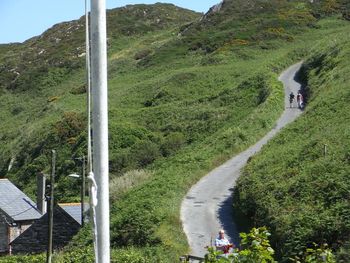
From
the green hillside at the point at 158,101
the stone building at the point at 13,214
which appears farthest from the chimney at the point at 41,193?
the green hillside at the point at 158,101

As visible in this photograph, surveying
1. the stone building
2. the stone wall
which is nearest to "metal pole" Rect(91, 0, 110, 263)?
the stone wall

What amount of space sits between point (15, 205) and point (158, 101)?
75.4ft

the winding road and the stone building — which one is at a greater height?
the winding road

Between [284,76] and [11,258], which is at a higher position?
[284,76]

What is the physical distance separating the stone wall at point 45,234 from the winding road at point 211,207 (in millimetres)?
8170

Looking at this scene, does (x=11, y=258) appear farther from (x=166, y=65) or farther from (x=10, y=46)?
(x=10, y=46)

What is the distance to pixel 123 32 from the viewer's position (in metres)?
110

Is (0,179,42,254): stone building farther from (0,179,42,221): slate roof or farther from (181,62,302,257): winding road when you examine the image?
(181,62,302,257): winding road

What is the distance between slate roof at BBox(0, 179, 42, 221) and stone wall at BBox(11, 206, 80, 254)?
2.27 m

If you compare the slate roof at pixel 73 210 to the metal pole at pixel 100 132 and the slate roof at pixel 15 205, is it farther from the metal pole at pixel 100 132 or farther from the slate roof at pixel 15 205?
the metal pole at pixel 100 132

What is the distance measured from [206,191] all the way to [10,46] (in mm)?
120836

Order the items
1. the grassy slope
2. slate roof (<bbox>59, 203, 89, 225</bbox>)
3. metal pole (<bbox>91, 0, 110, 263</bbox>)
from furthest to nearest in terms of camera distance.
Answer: slate roof (<bbox>59, 203, 89, 225</bbox>), the grassy slope, metal pole (<bbox>91, 0, 110, 263</bbox>)

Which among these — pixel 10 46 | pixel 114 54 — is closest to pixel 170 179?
pixel 114 54

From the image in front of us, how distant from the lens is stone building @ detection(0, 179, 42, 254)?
36.9 m
